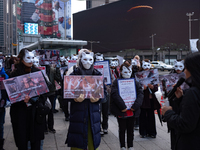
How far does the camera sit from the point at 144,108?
223 inches

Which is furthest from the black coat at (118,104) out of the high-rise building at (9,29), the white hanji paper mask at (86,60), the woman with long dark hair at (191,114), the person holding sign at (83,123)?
the high-rise building at (9,29)

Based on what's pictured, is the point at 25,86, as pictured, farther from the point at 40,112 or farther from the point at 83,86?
the point at 83,86

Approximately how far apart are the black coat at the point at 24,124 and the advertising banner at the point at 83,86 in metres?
0.63

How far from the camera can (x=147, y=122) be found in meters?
5.72

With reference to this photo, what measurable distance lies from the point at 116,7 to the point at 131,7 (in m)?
6.99

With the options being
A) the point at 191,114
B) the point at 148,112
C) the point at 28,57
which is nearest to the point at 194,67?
the point at 191,114

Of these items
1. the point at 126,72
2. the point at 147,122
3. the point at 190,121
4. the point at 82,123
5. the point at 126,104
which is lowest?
the point at 147,122

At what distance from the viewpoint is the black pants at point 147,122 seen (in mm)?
5684

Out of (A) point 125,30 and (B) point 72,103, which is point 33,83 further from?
(A) point 125,30

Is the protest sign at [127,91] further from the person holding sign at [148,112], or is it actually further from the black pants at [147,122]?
the black pants at [147,122]

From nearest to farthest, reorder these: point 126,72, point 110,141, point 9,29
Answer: point 126,72 → point 110,141 → point 9,29

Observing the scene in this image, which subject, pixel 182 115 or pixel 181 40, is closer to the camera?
pixel 182 115

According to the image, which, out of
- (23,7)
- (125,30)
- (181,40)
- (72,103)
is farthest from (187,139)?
(23,7)

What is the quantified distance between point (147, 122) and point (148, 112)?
261 millimetres
